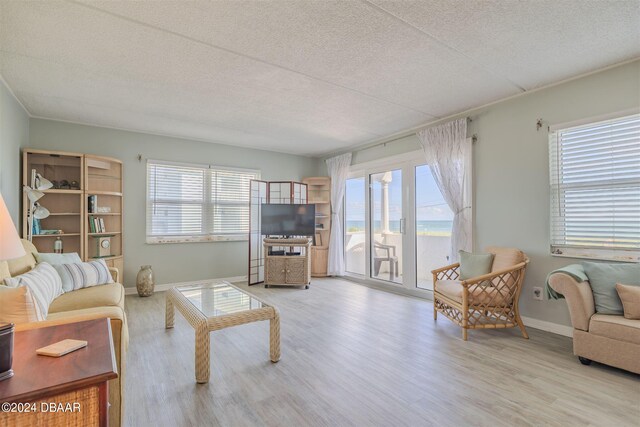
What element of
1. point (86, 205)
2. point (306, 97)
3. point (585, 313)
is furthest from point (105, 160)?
point (585, 313)

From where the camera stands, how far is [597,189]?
289 centimetres

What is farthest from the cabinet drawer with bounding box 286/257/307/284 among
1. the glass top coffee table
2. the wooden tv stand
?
the glass top coffee table

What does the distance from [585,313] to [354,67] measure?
2801 millimetres

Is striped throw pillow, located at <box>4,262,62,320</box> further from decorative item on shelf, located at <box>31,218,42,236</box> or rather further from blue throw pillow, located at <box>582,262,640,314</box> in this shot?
blue throw pillow, located at <box>582,262,640,314</box>

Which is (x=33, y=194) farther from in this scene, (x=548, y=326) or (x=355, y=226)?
(x=548, y=326)

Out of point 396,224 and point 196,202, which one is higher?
point 196,202

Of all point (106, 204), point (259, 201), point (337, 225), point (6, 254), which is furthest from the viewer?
point (337, 225)

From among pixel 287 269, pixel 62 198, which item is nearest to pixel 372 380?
pixel 287 269

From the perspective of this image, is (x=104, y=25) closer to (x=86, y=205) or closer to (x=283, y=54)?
(x=283, y=54)

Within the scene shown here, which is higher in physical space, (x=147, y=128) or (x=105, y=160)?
(x=147, y=128)

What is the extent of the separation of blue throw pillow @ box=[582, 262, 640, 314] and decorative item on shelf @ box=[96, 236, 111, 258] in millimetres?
5584

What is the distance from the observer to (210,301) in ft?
9.50

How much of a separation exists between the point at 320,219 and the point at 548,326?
4020 millimetres

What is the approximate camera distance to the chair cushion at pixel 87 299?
7.93ft
